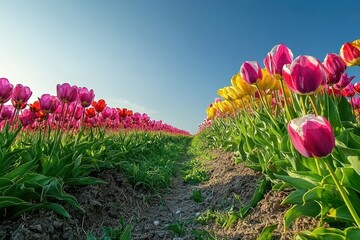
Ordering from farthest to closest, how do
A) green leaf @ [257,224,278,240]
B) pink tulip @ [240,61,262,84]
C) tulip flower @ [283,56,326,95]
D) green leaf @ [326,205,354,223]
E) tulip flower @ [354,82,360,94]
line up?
tulip flower @ [354,82,360,94]
pink tulip @ [240,61,262,84]
green leaf @ [257,224,278,240]
green leaf @ [326,205,354,223]
tulip flower @ [283,56,326,95]

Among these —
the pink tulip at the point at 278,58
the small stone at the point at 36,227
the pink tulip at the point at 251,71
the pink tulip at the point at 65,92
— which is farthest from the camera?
the pink tulip at the point at 65,92

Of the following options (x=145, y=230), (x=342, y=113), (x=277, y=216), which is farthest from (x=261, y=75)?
(x=145, y=230)

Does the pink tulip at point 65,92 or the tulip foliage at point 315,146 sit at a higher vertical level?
the pink tulip at point 65,92

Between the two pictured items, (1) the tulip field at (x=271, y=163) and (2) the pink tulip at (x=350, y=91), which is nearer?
(1) the tulip field at (x=271, y=163)

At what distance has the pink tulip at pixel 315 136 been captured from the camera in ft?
4.35

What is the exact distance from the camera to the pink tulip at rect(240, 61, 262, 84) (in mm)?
3150

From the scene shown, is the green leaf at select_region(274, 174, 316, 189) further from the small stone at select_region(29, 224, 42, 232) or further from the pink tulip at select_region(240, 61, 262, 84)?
the small stone at select_region(29, 224, 42, 232)

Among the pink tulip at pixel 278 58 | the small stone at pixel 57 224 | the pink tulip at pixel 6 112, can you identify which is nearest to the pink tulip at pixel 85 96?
the pink tulip at pixel 6 112

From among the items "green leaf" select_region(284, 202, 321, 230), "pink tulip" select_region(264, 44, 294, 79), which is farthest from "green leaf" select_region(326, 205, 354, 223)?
"pink tulip" select_region(264, 44, 294, 79)

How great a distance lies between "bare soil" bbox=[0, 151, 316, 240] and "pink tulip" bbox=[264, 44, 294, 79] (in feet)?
3.61

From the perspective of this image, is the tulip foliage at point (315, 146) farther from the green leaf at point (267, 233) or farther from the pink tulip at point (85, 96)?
the pink tulip at point (85, 96)

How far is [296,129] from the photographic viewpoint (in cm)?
137

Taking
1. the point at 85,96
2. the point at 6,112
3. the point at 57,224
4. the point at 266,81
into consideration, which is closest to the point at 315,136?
the point at 266,81

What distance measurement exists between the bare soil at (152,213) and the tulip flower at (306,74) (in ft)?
3.48
